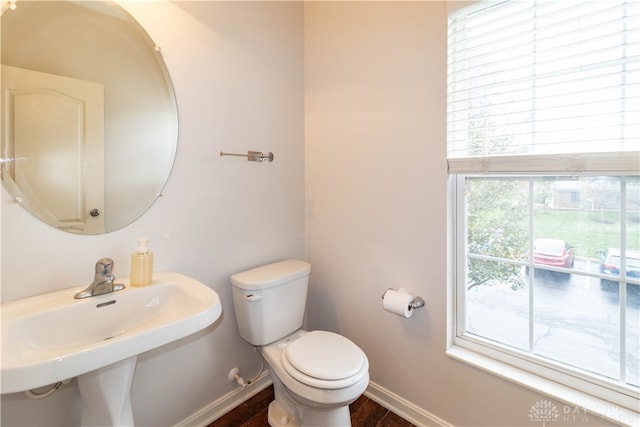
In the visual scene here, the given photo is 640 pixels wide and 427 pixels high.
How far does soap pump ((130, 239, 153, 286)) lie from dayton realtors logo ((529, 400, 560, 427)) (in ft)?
5.21

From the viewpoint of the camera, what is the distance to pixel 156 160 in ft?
4.23

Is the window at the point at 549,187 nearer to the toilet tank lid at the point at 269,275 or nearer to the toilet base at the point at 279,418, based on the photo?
the toilet tank lid at the point at 269,275

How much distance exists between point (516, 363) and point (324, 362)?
2.68 ft

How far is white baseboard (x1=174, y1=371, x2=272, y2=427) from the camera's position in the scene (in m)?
1.45

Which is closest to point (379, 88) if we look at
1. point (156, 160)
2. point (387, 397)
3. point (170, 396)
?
point (156, 160)

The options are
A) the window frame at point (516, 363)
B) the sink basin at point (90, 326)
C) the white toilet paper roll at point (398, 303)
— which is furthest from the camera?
the white toilet paper roll at point (398, 303)

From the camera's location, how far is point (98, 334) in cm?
103

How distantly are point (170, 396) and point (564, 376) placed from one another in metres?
1.67

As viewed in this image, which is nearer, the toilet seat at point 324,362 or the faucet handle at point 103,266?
the faucet handle at point 103,266

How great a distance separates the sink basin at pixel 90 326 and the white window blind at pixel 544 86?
124 cm

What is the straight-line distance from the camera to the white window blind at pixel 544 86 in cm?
98

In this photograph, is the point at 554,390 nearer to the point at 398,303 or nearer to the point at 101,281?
the point at 398,303

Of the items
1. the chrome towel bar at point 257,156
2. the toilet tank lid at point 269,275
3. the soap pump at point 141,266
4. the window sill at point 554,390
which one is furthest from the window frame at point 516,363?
the soap pump at point 141,266

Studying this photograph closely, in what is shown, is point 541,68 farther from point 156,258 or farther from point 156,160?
point 156,258
